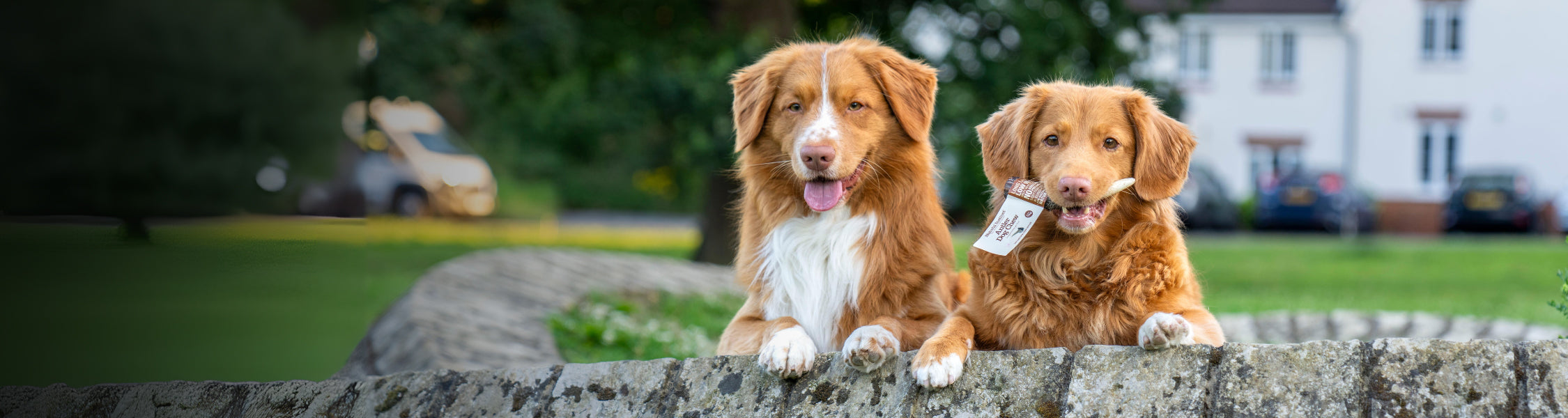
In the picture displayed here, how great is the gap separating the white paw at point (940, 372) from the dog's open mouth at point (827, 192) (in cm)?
82

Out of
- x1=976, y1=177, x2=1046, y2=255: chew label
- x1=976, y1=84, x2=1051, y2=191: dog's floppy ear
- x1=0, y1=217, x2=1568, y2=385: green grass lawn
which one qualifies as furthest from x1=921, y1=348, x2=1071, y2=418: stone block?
x1=0, y1=217, x2=1568, y2=385: green grass lawn

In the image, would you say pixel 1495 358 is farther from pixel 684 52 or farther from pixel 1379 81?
pixel 1379 81

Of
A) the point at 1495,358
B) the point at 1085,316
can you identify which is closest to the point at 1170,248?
the point at 1085,316

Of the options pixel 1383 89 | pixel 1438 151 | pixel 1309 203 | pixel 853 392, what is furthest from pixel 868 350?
pixel 1438 151

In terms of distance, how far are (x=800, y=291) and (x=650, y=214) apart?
25413 mm

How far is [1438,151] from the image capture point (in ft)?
84.7

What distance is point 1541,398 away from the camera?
2455mm

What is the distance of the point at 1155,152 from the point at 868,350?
1012 millimetres

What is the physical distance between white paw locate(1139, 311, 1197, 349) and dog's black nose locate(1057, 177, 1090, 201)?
37 cm

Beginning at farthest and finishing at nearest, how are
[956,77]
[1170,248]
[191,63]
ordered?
[956,77], [191,63], [1170,248]

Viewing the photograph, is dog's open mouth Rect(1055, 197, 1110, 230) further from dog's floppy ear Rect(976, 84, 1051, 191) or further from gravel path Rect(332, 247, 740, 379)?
gravel path Rect(332, 247, 740, 379)

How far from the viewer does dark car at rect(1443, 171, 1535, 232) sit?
20.9m

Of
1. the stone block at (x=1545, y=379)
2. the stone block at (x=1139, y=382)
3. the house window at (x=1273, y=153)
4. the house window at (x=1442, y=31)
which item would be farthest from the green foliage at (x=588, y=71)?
the house window at (x=1442, y=31)

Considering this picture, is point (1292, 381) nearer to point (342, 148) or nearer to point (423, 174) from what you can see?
point (342, 148)
